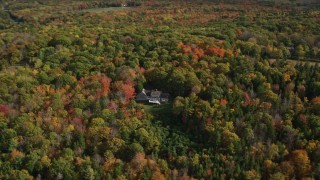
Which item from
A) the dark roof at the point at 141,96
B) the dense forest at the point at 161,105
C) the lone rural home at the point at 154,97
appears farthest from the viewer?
the dark roof at the point at 141,96

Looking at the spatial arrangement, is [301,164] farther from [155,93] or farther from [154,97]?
[155,93]

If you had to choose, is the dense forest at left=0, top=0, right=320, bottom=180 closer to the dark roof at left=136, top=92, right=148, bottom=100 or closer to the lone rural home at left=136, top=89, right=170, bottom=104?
the dark roof at left=136, top=92, right=148, bottom=100

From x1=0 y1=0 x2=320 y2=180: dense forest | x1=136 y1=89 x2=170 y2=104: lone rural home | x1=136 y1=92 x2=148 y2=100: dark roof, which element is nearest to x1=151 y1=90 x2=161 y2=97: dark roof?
x1=136 y1=89 x2=170 y2=104: lone rural home

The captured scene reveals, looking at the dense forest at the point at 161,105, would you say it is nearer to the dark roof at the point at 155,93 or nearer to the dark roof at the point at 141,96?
the dark roof at the point at 141,96

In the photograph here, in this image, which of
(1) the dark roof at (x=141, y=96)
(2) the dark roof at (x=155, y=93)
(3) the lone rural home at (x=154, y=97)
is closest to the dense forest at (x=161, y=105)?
(1) the dark roof at (x=141, y=96)

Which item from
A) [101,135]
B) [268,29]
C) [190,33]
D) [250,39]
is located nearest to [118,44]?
[190,33]

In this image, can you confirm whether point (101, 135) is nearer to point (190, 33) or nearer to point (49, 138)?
point (49, 138)

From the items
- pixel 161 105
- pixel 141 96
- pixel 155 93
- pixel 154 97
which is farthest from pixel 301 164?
pixel 141 96
